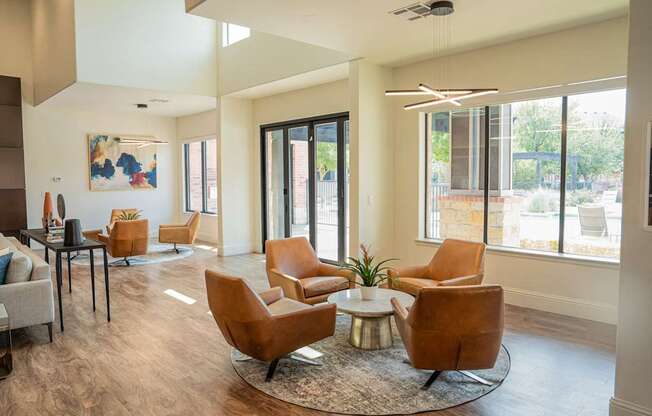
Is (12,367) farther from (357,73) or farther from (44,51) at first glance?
(44,51)

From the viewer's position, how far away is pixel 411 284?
16.1 feet

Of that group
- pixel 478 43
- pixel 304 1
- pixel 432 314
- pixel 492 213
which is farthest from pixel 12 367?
pixel 478 43

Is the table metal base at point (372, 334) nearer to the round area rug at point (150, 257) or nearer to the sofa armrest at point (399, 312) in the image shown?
the sofa armrest at point (399, 312)

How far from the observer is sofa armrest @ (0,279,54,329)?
415 cm

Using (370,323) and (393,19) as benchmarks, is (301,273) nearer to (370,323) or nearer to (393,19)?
(370,323)

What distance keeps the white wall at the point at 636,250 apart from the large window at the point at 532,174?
245 centimetres

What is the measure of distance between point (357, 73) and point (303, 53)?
1.16 meters

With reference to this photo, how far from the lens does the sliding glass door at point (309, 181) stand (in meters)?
7.68

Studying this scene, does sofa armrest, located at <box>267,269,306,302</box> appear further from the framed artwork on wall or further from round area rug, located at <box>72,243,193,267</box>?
round area rug, located at <box>72,243,193,267</box>

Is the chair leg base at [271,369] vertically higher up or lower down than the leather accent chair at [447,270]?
lower down

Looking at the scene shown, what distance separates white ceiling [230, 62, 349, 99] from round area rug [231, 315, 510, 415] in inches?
166

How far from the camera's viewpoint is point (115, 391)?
339 centimetres

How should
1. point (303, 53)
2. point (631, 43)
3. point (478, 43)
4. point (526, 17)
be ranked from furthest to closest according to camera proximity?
point (303, 53), point (478, 43), point (526, 17), point (631, 43)

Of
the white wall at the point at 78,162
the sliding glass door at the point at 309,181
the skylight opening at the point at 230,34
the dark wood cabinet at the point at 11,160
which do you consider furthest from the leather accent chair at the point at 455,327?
the white wall at the point at 78,162
